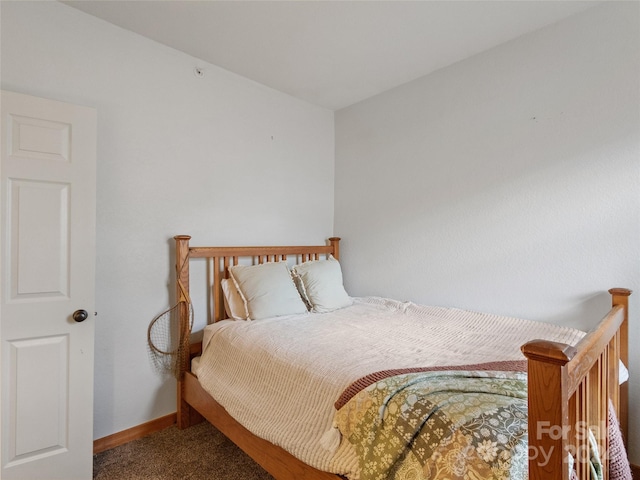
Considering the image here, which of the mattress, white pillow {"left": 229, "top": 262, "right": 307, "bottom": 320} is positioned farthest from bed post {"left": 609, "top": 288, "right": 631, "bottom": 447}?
white pillow {"left": 229, "top": 262, "right": 307, "bottom": 320}

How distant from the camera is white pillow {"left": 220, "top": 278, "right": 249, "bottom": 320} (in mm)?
2303

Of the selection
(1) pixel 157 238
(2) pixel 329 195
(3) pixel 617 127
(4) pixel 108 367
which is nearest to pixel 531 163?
(3) pixel 617 127

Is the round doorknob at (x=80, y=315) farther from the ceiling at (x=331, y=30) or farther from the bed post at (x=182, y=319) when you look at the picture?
the ceiling at (x=331, y=30)

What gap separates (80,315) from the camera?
5.61 ft

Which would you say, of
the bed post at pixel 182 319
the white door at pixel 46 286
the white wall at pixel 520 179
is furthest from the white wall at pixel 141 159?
the white wall at pixel 520 179

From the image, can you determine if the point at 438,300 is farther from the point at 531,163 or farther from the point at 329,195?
the point at 329,195

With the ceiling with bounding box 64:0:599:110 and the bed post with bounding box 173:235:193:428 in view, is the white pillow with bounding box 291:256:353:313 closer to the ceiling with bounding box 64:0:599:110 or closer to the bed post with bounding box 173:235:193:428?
the bed post with bounding box 173:235:193:428

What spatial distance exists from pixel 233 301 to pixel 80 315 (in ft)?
2.90

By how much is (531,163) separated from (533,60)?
25.1 inches

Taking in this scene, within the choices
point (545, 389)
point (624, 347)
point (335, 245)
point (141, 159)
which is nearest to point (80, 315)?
point (141, 159)

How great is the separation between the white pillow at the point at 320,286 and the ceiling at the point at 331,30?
1.51 m

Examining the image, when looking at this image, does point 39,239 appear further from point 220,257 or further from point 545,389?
point 545,389

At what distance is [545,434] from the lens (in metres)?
0.74

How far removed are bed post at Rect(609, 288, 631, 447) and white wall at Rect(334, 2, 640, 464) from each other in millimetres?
51
